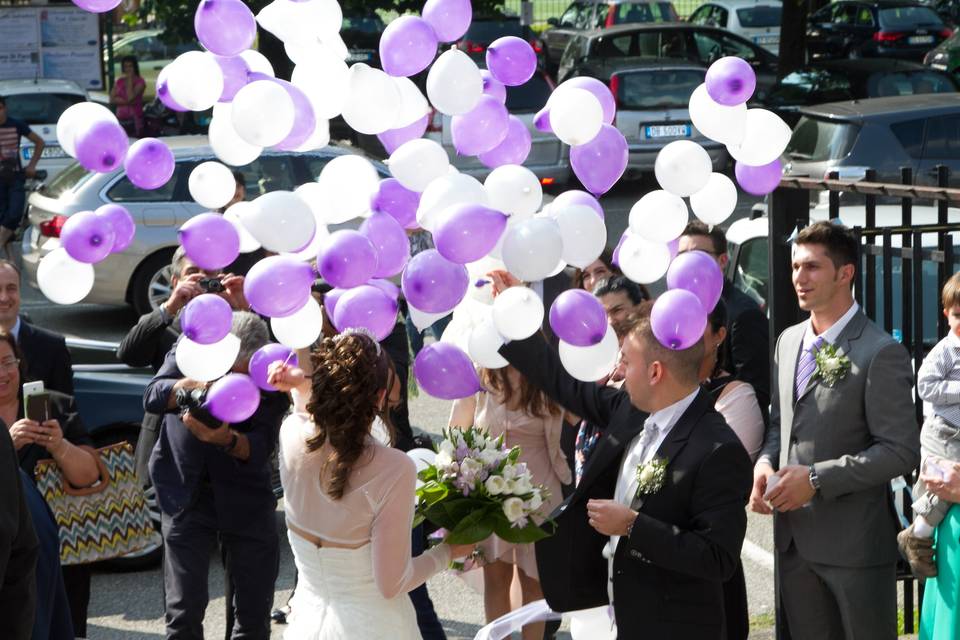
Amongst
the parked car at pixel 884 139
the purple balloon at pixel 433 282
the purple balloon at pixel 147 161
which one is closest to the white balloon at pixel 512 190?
the purple balloon at pixel 433 282

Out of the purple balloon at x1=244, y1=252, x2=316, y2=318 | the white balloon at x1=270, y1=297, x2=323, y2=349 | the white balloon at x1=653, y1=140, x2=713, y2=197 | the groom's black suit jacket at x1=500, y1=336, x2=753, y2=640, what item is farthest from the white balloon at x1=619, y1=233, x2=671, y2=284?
the purple balloon at x1=244, y1=252, x2=316, y2=318

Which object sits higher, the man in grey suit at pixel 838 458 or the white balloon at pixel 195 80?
the white balloon at pixel 195 80

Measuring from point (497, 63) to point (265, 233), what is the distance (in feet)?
4.96

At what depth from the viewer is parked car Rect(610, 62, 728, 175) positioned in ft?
62.0

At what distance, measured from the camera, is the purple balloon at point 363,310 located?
517 centimetres

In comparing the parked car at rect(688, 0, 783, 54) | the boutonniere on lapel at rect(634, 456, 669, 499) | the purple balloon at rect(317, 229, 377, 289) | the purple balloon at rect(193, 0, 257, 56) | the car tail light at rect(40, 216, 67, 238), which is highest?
the parked car at rect(688, 0, 783, 54)

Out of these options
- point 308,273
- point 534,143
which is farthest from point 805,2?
point 308,273

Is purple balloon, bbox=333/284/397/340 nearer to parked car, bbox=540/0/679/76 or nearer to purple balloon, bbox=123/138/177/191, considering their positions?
purple balloon, bbox=123/138/177/191

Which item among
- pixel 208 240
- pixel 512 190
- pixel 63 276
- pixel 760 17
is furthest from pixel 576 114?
pixel 760 17

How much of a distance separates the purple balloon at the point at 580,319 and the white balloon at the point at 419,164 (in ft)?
2.21

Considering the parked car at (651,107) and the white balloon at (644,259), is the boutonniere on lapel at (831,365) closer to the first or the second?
the white balloon at (644,259)

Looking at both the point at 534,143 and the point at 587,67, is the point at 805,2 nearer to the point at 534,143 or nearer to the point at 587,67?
the point at 587,67

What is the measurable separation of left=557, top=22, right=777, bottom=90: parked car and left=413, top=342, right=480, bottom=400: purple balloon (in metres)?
19.1

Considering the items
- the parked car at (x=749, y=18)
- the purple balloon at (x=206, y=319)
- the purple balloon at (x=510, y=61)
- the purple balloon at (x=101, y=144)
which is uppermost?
the parked car at (x=749, y=18)
